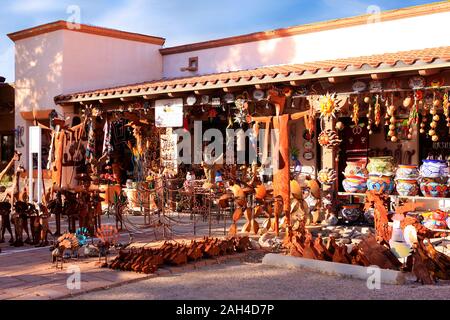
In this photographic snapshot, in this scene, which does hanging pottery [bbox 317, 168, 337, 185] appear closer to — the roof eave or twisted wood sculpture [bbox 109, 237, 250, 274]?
the roof eave

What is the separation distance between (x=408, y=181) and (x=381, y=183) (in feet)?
1.44

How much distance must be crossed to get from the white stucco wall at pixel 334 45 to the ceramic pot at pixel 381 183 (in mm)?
3600

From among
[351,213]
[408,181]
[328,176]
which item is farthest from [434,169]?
[328,176]

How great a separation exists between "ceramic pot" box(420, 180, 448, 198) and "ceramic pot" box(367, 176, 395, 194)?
0.54m

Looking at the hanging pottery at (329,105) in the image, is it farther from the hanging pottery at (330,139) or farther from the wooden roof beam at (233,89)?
the wooden roof beam at (233,89)

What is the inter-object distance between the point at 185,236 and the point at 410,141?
5.48m

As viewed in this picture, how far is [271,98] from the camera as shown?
8.66 metres

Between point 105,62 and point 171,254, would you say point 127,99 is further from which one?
point 171,254

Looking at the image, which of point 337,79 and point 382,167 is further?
point 337,79

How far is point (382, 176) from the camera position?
9.16 metres

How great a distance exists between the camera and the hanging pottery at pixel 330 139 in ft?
31.2

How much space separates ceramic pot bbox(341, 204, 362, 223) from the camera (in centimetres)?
972
